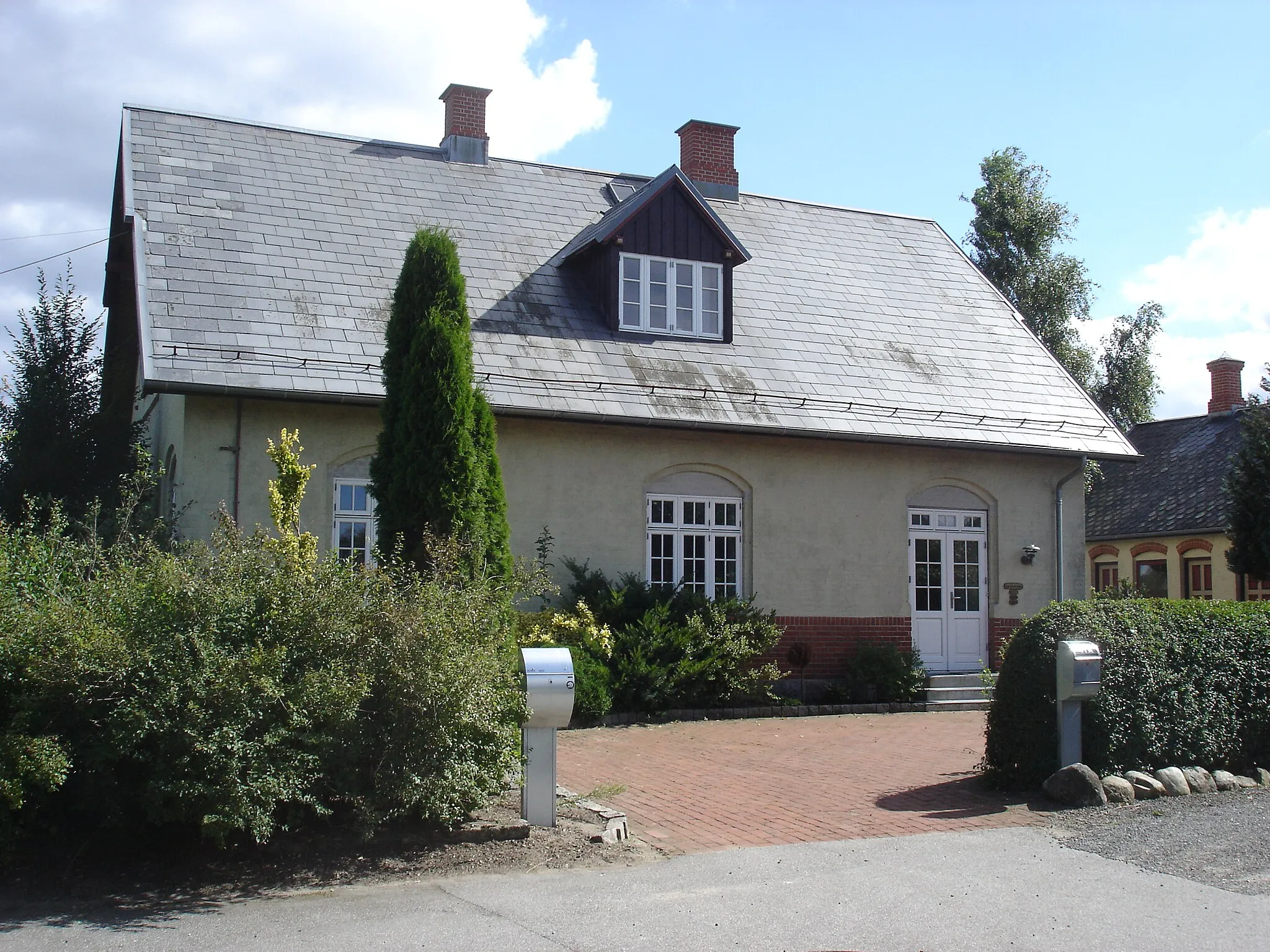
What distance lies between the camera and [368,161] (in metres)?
18.2

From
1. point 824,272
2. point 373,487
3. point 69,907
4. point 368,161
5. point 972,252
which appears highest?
point 972,252

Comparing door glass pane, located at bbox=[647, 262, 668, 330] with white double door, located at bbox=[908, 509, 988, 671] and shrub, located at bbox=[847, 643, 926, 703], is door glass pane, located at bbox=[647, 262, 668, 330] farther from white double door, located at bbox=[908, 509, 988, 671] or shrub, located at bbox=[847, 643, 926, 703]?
shrub, located at bbox=[847, 643, 926, 703]

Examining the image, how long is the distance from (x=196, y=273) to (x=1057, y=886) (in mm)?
11969

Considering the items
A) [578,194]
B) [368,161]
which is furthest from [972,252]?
[368,161]

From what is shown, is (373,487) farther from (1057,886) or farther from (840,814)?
(1057,886)

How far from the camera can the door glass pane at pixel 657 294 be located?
16797 mm

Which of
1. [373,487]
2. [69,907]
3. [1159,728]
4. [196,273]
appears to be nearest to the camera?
[69,907]

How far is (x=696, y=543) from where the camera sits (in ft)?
51.6

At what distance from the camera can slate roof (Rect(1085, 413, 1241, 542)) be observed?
90.4 feet

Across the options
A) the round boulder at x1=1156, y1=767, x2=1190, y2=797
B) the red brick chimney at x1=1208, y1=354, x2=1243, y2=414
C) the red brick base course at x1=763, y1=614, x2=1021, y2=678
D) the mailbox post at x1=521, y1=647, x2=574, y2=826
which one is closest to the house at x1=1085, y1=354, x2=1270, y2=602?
the red brick chimney at x1=1208, y1=354, x2=1243, y2=414

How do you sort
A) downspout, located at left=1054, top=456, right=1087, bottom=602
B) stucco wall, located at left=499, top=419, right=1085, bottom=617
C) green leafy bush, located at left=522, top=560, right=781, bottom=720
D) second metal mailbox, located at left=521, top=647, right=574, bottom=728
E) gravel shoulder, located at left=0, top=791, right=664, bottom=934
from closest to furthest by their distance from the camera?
gravel shoulder, located at left=0, top=791, right=664, bottom=934 → second metal mailbox, located at left=521, top=647, right=574, bottom=728 → green leafy bush, located at left=522, top=560, right=781, bottom=720 → stucco wall, located at left=499, top=419, right=1085, bottom=617 → downspout, located at left=1054, top=456, right=1087, bottom=602

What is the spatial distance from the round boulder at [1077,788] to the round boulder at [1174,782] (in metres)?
0.73

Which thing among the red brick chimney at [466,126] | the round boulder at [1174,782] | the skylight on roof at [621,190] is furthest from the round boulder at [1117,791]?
the red brick chimney at [466,126]

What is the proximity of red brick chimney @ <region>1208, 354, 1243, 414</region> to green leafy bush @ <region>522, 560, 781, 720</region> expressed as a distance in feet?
77.2
